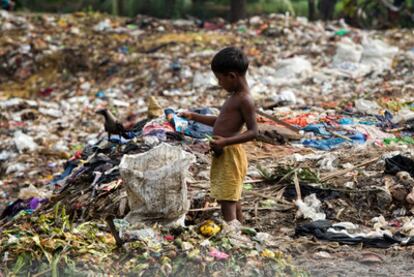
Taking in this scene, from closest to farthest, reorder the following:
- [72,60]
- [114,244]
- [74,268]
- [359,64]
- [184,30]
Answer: [74,268], [114,244], [359,64], [72,60], [184,30]

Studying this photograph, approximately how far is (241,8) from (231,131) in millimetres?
11137

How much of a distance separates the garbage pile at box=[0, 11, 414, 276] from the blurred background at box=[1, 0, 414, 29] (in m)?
1.25

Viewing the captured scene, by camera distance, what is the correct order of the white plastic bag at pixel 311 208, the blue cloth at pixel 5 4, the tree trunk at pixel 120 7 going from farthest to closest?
1. the tree trunk at pixel 120 7
2. the blue cloth at pixel 5 4
3. the white plastic bag at pixel 311 208

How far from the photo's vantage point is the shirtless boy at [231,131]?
12.5ft

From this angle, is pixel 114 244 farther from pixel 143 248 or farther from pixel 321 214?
pixel 321 214

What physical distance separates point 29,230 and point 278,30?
352 inches

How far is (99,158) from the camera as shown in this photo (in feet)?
18.0

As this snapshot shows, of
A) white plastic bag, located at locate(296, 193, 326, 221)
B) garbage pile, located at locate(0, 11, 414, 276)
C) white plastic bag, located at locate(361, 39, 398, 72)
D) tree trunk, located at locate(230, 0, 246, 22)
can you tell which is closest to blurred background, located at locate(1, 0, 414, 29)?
tree trunk, located at locate(230, 0, 246, 22)

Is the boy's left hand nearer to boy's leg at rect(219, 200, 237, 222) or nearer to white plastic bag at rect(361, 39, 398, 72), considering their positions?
boy's leg at rect(219, 200, 237, 222)

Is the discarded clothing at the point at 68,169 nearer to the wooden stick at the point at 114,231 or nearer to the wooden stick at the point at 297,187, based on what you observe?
the wooden stick at the point at 297,187

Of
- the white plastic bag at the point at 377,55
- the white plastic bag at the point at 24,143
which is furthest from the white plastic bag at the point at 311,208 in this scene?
the white plastic bag at the point at 377,55

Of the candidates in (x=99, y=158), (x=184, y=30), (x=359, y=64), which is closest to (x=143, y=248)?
(x=99, y=158)

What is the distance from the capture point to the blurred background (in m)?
13.9

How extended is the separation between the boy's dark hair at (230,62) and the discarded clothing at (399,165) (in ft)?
4.63
